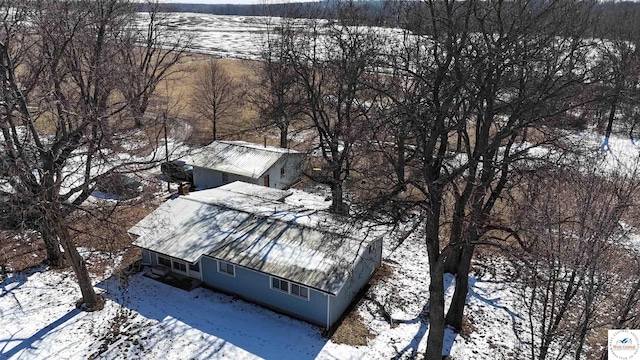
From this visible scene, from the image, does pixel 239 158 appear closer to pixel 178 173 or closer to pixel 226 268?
pixel 178 173

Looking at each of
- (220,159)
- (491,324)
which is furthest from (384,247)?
(220,159)

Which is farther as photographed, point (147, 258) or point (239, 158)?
point (239, 158)

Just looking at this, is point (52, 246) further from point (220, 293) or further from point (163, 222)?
point (220, 293)

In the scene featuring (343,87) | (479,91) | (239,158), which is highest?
(479,91)

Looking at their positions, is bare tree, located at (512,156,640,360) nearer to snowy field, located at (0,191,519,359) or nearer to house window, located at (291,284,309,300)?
snowy field, located at (0,191,519,359)

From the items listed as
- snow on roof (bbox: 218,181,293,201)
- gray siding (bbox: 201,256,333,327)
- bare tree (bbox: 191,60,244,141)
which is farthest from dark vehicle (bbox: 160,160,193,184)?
gray siding (bbox: 201,256,333,327)

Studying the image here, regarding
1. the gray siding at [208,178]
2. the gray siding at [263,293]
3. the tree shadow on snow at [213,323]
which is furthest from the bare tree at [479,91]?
the gray siding at [208,178]

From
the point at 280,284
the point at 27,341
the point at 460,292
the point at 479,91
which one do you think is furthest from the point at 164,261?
the point at 479,91
